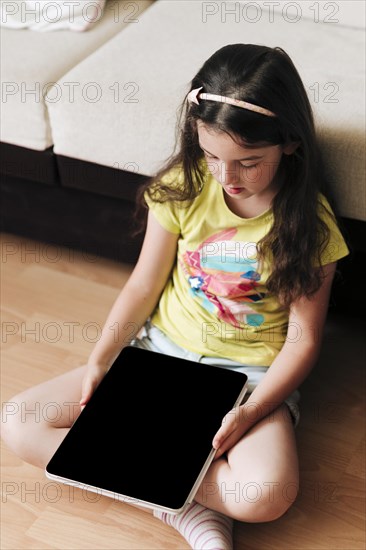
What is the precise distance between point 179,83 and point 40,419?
0.64 meters

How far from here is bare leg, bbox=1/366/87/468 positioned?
1.30 metres

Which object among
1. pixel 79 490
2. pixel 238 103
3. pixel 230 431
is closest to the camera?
pixel 238 103

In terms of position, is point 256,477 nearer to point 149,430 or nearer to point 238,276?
point 149,430

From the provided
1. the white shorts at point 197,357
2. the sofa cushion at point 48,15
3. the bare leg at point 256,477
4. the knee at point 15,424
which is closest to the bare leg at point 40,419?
the knee at point 15,424

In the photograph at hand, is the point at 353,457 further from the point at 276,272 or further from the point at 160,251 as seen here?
the point at 160,251

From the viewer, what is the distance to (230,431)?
124 centimetres

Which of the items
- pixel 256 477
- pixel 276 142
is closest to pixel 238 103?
pixel 276 142

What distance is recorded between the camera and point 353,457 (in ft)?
4.58

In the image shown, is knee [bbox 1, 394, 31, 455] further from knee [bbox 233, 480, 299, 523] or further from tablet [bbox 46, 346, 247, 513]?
knee [bbox 233, 480, 299, 523]

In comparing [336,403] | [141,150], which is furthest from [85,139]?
[336,403]

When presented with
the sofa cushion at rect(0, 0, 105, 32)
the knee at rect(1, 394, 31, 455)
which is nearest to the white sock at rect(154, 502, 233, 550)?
the knee at rect(1, 394, 31, 455)

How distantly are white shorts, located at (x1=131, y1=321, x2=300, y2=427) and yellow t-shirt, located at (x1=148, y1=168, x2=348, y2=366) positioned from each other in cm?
1

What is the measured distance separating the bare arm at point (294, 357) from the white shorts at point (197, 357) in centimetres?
4

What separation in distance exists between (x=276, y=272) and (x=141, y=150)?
15.4 inches
